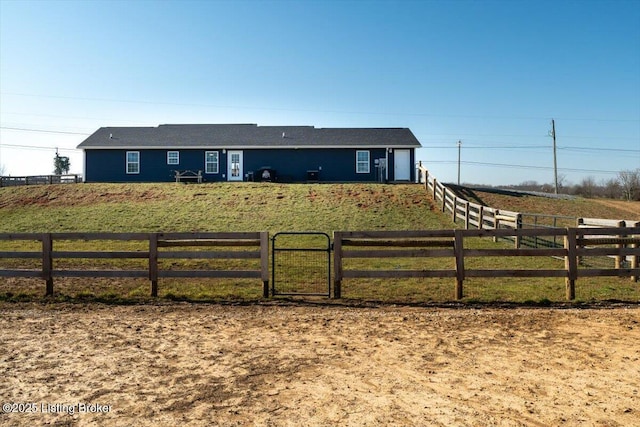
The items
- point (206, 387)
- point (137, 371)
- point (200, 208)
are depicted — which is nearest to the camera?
point (206, 387)

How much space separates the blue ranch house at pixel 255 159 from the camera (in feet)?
113

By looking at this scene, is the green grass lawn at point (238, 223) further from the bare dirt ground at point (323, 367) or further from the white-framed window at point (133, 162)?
the white-framed window at point (133, 162)

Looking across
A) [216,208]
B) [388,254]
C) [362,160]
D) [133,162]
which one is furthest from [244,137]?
[388,254]

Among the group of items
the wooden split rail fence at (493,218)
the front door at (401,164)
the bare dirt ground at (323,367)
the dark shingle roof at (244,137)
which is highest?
the dark shingle roof at (244,137)

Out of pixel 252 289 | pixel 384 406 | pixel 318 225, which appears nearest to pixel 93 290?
pixel 252 289

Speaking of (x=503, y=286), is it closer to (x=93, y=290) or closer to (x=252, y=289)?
(x=252, y=289)

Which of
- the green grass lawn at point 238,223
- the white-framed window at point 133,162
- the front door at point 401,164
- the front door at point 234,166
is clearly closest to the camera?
the green grass lawn at point 238,223

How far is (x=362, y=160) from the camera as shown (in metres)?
34.7

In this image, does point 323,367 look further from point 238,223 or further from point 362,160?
point 362,160

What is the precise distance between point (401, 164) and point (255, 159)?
11068mm

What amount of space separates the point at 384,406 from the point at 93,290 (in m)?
8.07

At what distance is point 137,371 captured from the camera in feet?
16.9

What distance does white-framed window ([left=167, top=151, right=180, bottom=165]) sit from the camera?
3500 cm

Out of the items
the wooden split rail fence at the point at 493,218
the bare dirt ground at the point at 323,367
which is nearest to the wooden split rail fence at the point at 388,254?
the bare dirt ground at the point at 323,367
